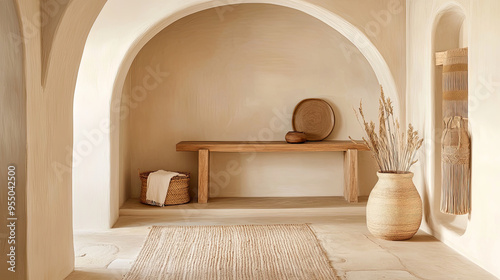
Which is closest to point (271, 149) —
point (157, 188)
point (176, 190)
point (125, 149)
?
point (176, 190)

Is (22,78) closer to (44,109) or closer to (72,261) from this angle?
(44,109)

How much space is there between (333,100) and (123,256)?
136 inches

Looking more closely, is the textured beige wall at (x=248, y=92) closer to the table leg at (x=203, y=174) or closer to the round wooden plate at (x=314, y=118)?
the round wooden plate at (x=314, y=118)

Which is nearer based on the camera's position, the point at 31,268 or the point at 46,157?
the point at 31,268

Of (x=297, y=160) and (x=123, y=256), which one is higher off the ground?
(x=297, y=160)

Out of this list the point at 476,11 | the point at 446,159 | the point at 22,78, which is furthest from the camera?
the point at 446,159

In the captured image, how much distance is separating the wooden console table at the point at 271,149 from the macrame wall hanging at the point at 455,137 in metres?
1.54

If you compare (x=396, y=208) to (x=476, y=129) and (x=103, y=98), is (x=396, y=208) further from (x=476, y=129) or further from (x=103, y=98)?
Result: (x=103, y=98)

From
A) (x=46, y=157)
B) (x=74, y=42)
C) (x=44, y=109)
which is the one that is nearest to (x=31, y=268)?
(x=46, y=157)

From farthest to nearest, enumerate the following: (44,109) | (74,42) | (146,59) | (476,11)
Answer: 1. (146,59)
2. (476,11)
3. (74,42)
4. (44,109)

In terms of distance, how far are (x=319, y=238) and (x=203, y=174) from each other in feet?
5.66

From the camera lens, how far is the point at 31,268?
9.80 feet

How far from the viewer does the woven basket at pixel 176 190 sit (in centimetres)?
589

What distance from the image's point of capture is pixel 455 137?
420 cm
